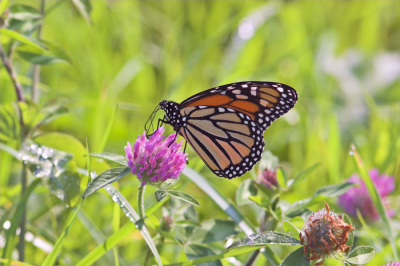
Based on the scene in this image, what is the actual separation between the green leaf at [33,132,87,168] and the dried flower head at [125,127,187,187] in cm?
37

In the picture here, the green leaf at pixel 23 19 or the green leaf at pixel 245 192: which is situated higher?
the green leaf at pixel 23 19

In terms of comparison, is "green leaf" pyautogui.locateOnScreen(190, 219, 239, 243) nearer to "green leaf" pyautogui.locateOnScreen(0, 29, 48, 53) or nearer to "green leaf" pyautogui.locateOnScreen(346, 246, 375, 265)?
"green leaf" pyautogui.locateOnScreen(346, 246, 375, 265)

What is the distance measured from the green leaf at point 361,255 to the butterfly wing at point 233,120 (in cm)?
56

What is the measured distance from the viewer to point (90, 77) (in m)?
2.88

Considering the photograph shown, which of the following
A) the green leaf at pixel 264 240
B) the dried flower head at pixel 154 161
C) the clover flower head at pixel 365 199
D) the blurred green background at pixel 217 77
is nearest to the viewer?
the green leaf at pixel 264 240

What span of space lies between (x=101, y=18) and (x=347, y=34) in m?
2.22

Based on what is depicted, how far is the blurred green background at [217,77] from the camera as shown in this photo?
78.3 inches

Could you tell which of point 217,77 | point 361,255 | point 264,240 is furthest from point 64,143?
point 217,77

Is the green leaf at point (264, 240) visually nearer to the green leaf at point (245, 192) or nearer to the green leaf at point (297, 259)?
the green leaf at point (297, 259)

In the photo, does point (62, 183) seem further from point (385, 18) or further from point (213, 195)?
point (385, 18)

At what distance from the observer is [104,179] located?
1.03 m

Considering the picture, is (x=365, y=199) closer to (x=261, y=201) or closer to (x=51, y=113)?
(x=261, y=201)

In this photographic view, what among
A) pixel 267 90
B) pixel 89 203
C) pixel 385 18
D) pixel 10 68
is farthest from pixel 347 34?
pixel 10 68

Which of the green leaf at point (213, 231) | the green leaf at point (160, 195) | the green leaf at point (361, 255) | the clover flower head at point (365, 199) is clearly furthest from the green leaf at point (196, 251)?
the clover flower head at point (365, 199)
